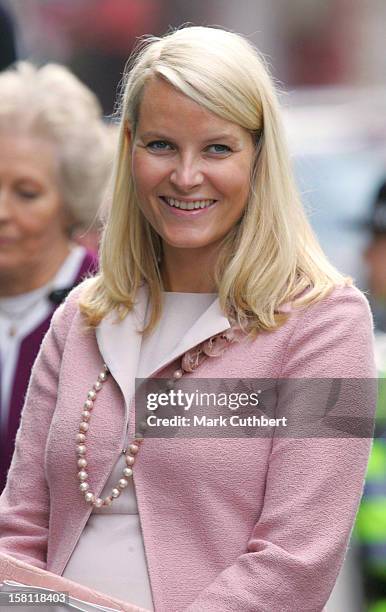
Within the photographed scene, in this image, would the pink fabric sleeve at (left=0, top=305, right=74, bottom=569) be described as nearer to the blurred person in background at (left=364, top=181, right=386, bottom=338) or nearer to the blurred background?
the blurred person in background at (left=364, top=181, right=386, bottom=338)

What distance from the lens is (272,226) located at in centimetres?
252

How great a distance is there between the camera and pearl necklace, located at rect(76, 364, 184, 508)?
246cm

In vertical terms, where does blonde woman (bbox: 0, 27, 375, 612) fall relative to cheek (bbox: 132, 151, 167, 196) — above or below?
below

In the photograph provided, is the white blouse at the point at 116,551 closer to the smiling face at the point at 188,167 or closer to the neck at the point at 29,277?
the smiling face at the point at 188,167

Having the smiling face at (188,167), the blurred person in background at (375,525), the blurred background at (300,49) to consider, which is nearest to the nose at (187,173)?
the smiling face at (188,167)

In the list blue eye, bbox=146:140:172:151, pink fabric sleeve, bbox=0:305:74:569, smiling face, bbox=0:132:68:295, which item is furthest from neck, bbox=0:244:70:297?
blue eye, bbox=146:140:172:151

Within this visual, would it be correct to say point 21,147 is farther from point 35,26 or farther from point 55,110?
point 35,26

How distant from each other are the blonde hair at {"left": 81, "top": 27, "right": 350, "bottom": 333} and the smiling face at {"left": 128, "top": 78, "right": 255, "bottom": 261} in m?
0.02

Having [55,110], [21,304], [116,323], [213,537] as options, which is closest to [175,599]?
[213,537]

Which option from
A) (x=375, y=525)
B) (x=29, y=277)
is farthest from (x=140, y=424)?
(x=375, y=525)

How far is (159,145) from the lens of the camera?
2498 millimetres

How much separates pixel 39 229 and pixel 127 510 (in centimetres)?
129

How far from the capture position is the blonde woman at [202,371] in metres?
2.38

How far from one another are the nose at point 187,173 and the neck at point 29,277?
1195 mm
